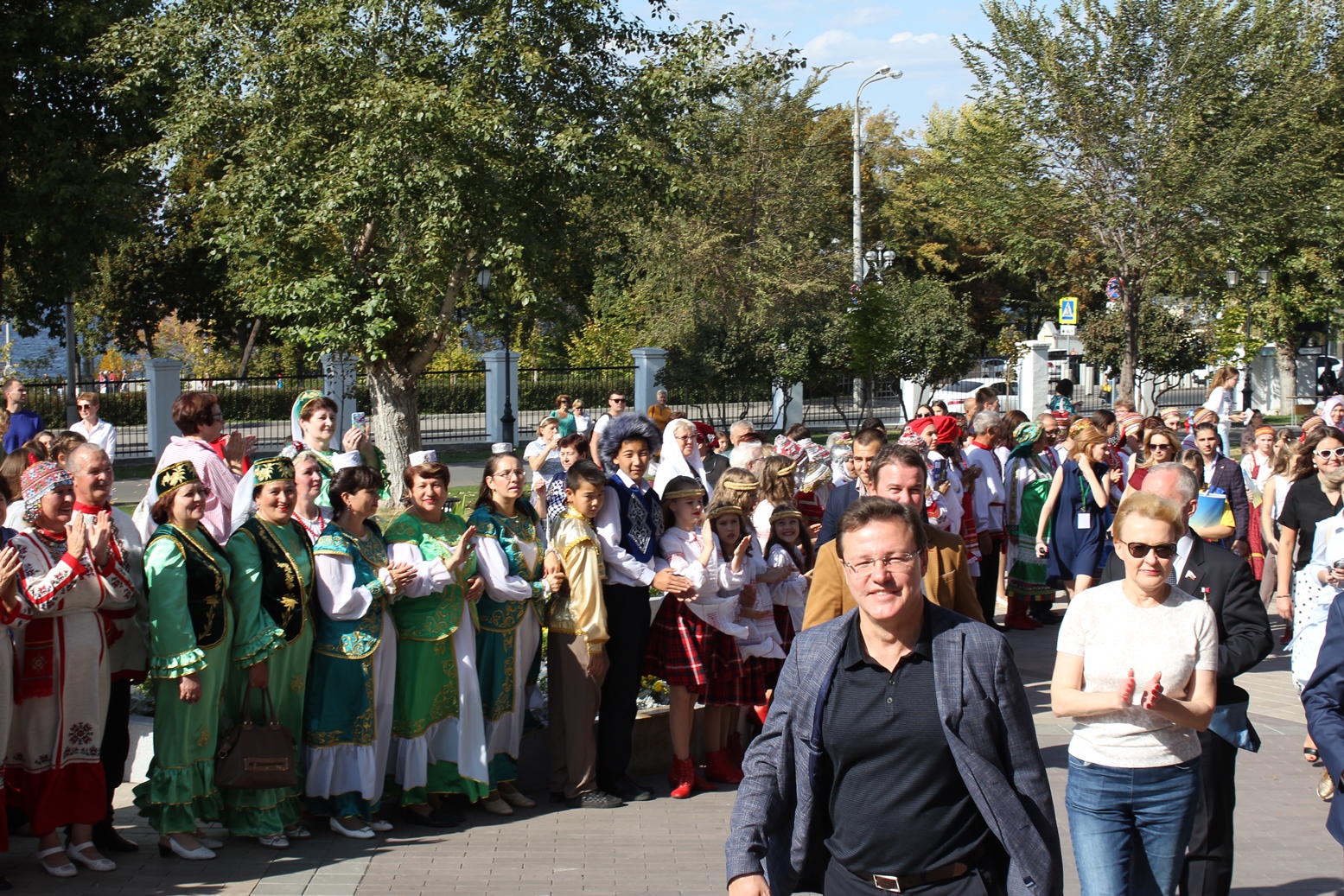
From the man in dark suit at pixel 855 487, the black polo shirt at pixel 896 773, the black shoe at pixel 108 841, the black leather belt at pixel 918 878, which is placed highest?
the man in dark suit at pixel 855 487

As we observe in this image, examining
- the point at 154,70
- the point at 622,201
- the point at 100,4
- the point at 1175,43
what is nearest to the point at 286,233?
the point at 154,70

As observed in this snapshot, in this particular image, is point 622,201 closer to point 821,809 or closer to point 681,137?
point 681,137

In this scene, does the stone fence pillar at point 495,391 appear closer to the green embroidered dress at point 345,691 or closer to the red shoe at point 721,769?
the red shoe at point 721,769

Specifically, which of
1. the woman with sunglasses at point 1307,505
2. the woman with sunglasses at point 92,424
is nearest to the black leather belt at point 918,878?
the woman with sunglasses at point 1307,505

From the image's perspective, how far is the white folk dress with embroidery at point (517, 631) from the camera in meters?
6.47

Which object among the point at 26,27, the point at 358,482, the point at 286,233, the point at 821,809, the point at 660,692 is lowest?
the point at 660,692

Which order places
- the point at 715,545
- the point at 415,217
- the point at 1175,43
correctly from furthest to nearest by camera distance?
the point at 1175,43 → the point at 415,217 → the point at 715,545

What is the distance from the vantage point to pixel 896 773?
3.05 metres

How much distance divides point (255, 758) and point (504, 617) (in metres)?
1.43

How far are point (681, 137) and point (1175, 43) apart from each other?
11673 mm

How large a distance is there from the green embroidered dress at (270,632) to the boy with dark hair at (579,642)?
1308 mm

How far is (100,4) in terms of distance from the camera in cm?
2155

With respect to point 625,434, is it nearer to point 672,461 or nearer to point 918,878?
point 672,461

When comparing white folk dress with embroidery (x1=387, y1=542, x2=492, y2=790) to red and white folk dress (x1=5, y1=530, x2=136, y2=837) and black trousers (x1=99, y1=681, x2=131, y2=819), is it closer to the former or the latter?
black trousers (x1=99, y1=681, x2=131, y2=819)
